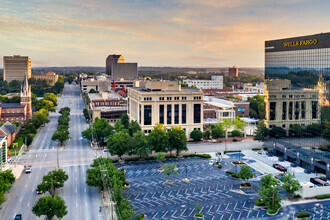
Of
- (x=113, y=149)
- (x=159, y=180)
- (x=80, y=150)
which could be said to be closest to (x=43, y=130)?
(x=80, y=150)

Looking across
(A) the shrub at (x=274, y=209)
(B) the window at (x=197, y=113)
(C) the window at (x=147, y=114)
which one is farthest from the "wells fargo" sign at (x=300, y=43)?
(C) the window at (x=147, y=114)

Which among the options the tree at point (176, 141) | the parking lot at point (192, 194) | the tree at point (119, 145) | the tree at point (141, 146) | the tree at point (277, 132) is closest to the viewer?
the parking lot at point (192, 194)

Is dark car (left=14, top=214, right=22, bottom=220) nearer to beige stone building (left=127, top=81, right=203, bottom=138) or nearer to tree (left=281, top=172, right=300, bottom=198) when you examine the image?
tree (left=281, top=172, right=300, bottom=198)

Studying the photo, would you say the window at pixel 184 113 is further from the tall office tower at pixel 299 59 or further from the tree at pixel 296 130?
the tree at pixel 296 130

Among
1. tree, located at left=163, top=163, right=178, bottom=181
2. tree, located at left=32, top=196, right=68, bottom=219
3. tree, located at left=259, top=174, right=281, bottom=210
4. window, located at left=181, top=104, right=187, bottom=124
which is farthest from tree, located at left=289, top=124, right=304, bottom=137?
tree, located at left=32, top=196, right=68, bottom=219

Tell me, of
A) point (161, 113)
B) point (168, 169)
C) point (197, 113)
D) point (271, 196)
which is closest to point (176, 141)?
point (168, 169)

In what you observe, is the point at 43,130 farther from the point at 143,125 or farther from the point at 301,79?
the point at 301,79
